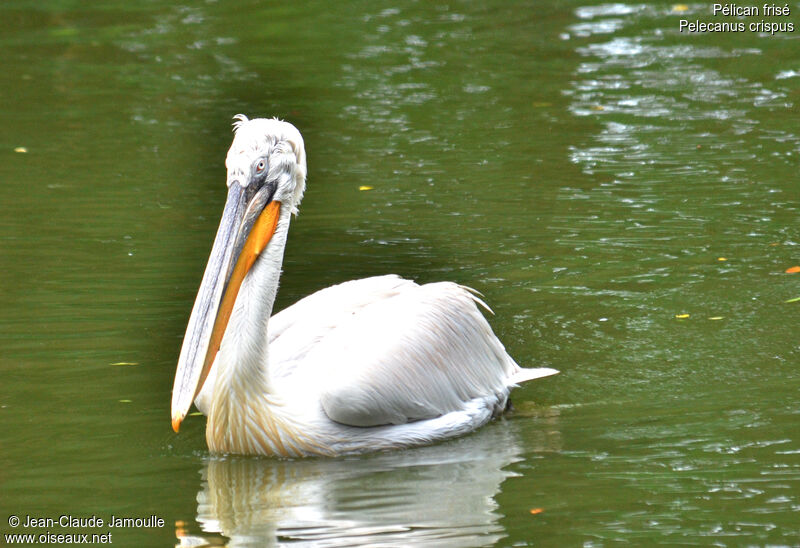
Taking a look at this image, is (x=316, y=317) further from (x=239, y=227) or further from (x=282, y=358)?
(x=239, y=227)

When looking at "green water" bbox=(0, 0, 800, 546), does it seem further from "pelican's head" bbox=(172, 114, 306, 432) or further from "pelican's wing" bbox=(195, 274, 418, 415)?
"pelican's head" bbox=(172, 114, 306, 432)

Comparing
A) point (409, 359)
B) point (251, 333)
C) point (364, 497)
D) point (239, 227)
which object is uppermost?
point (239, 227)

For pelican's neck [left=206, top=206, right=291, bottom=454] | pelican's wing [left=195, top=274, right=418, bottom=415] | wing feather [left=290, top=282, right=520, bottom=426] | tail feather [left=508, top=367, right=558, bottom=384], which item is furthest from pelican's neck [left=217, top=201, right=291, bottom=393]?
tail feather [left=508, top=367, right=558, bottom=384]

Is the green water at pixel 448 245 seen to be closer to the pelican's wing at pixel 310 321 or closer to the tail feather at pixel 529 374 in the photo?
the tail feather at pixel 529 374

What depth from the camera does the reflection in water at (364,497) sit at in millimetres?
4199

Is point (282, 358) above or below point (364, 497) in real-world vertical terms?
above

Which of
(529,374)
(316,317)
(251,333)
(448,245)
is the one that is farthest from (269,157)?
(448,245)

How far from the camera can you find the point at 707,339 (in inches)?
229

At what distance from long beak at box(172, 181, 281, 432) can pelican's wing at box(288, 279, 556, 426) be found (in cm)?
43

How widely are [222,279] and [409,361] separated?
2.69 ft

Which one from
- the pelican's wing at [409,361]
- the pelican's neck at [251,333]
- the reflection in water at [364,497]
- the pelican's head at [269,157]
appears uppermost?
the pelican's head at [269,157]

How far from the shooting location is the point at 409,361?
5.07m

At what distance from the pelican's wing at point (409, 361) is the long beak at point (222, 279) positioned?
425 mm

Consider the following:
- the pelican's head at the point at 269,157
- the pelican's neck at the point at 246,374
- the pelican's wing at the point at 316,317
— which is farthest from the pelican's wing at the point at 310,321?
the pelican's head at the point at 269,157
